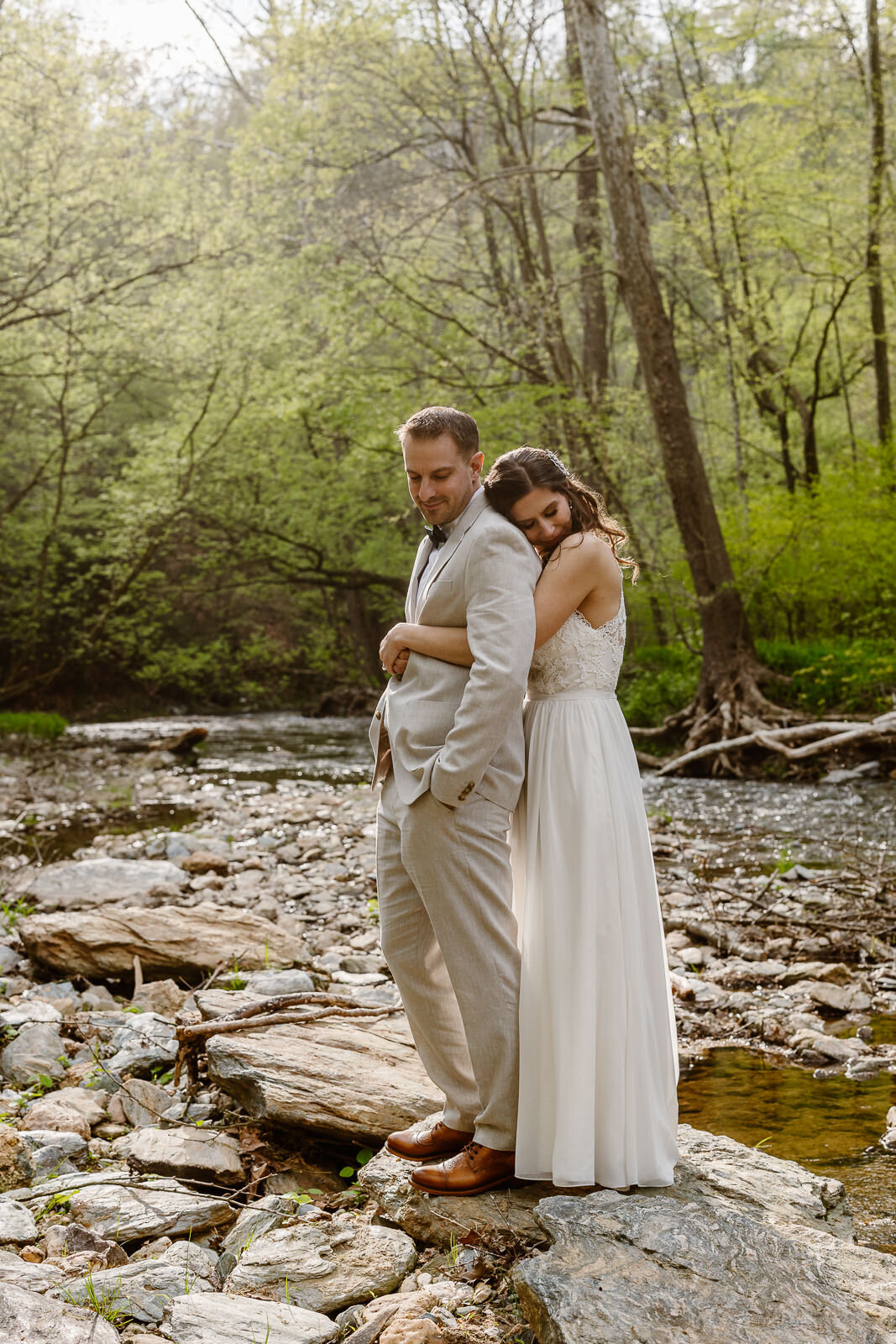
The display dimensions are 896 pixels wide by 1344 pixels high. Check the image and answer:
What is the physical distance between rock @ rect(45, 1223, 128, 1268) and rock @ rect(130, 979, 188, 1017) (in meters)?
1.70

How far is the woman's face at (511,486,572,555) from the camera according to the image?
2.78 meters

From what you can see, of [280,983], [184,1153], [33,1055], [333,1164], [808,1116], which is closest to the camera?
[184,1153]

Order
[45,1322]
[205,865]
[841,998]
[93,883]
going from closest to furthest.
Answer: [45,1322] < [841,998] < [93,883] < [205,865]

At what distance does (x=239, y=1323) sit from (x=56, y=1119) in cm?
133

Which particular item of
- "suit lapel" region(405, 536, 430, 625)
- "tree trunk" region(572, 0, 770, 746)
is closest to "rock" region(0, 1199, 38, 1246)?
"suit lapel" region(405, 536, 430, 625)

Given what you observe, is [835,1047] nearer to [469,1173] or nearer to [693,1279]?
[469,1173]

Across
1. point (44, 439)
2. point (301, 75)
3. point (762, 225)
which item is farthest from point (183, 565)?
point (762, 225)

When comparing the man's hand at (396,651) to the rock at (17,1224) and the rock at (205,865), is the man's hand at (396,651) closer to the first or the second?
the rock at (17,1224)

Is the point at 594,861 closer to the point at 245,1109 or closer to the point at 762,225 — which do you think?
the point at 245,1109

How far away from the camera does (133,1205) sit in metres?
2.75

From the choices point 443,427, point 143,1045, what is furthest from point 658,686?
point 443,427

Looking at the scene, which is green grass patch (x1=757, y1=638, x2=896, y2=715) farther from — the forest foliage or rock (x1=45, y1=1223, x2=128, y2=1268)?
rock (x1=45, y1=1223, x2=128, y2=1268)

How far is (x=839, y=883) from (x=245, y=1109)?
13.5 feet

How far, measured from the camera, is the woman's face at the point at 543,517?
2.78 meters
